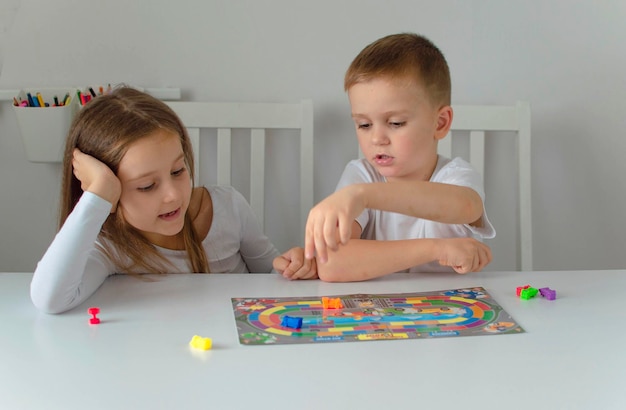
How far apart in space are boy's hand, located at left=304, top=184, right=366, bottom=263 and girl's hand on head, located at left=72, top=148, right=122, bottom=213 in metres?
0.35

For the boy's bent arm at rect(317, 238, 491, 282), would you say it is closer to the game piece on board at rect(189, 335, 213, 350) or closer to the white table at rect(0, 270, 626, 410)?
the white table at rect(0, 270, 626, 410)

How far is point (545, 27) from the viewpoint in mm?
1887

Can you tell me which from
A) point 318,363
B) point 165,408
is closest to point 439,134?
point 318,363

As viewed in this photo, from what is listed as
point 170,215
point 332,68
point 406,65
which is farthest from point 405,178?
point 332,68

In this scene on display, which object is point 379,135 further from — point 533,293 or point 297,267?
point 533,293

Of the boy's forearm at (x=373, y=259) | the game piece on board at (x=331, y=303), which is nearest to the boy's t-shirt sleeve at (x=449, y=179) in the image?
the boy's forearm at (x=373, y=259)

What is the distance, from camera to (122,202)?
4.10 ft

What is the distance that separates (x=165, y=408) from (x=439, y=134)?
2.66 feet

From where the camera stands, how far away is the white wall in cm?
179

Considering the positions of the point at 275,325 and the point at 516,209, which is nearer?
the point at 275,325

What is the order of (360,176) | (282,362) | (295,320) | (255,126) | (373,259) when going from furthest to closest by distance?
(255,126), (360,176), (373,259), (295,320), (282,362)

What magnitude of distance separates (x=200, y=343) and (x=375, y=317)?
0.76ft

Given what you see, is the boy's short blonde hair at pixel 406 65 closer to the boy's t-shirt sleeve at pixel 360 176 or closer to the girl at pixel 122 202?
the boy's t-shirt sleeve at pixel 360 176

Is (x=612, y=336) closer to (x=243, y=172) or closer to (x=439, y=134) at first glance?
(x=439, y=134)
